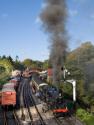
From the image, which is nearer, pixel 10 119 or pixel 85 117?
pixel 85 117

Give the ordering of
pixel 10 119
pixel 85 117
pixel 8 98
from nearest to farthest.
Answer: pixel 85 117
pixel 10 119
pixel 8 98

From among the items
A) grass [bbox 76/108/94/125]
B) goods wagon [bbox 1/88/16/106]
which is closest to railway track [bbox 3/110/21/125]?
goods wagon [bbox 1/88/16/106]

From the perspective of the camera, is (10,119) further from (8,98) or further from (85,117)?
(85,117)

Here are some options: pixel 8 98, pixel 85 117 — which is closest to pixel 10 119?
pixel 8 98

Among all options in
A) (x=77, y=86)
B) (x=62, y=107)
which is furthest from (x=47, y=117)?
(x=77, y=86)

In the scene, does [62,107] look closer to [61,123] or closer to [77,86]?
[61,123]

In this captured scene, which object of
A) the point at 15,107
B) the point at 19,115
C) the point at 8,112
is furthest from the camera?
the point at 15,107

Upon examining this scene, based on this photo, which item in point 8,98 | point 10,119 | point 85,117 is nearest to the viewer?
point 85,117

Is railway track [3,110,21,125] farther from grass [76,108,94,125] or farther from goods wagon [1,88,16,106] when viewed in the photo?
grass [76,108,94,125]

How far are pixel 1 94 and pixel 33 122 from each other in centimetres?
929

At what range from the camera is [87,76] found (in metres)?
29.5

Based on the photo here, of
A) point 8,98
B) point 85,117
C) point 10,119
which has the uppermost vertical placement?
point 8,98

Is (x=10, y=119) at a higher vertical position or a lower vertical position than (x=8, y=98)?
lower

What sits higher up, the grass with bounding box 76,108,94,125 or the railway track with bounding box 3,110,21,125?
the grass with bounding box 76,108,94,125
